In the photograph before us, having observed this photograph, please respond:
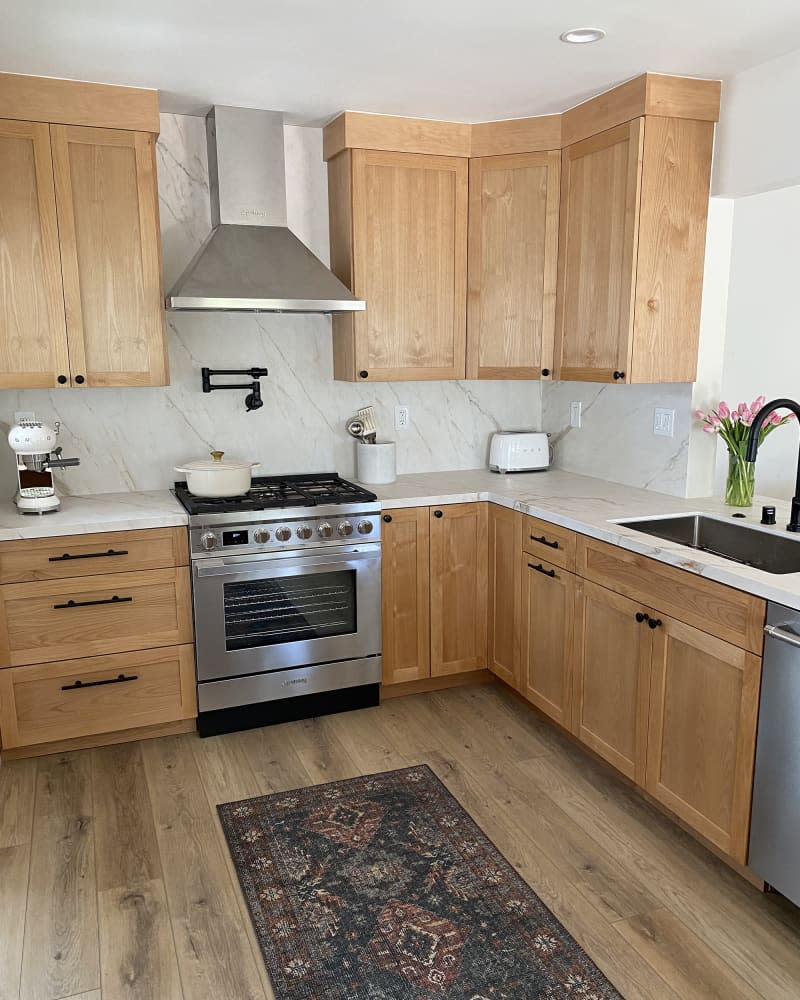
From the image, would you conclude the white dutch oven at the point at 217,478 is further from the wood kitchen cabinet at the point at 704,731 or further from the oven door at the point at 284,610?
the wood kitchen cabinet at the point at 704,731

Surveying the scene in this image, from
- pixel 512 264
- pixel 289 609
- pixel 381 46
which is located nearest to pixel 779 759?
pixel 289 609

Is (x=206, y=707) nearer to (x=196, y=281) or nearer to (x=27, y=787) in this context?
(x=27, y=787)

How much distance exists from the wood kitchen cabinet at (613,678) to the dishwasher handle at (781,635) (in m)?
0.50

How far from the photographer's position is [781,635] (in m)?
2.04

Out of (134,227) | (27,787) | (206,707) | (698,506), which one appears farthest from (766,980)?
(134,227)

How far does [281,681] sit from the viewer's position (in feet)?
10.9

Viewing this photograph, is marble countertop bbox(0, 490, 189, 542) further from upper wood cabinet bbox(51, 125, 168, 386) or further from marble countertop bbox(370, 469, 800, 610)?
marble countertop bbox(370, 469, 800, 610)

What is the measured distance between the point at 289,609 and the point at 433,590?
0.64 m

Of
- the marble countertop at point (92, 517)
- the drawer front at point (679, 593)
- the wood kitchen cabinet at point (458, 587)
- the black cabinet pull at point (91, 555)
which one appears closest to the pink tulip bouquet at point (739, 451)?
the drawer front at point (679, 593)

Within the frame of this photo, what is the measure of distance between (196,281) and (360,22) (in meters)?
1.11

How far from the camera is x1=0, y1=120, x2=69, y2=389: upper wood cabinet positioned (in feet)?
9.58

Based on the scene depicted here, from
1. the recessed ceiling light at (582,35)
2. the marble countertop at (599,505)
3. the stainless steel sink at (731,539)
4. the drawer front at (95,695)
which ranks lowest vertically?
the drawer front at (95,695)

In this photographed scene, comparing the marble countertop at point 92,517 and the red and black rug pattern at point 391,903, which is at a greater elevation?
the marble countertop at point 92,517

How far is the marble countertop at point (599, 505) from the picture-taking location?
2.20 meters
